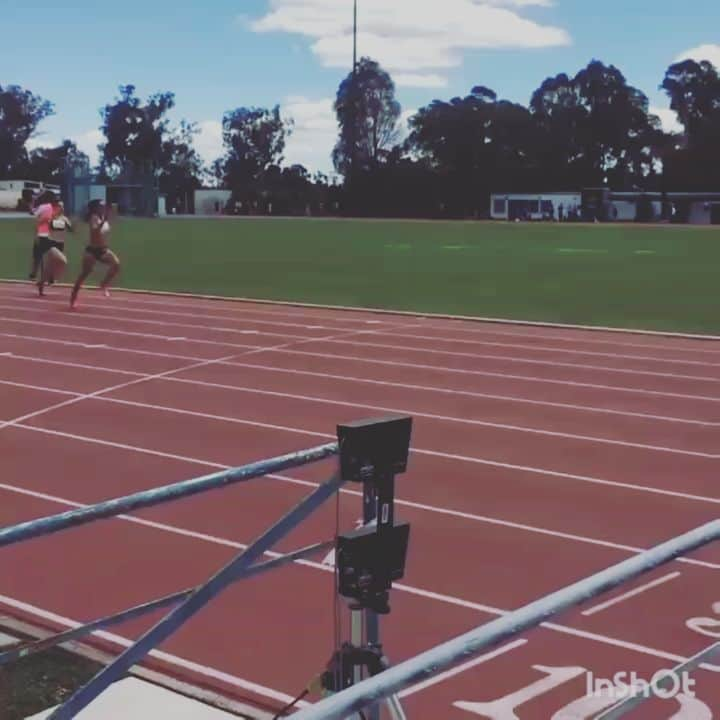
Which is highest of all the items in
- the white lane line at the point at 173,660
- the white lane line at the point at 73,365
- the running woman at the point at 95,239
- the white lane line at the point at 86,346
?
the running woman at the point at 95,239

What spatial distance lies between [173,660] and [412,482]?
3.25m

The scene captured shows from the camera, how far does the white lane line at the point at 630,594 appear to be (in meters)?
5.75

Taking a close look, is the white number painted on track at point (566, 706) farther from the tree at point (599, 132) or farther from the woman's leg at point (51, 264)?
the tree at point (599, 132)

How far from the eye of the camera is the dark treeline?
325ft

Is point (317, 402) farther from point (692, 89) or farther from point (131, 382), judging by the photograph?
point (692, 89)

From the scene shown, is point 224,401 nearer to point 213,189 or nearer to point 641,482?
point 641,482

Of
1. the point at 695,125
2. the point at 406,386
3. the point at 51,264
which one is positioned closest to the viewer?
the point at 406,386

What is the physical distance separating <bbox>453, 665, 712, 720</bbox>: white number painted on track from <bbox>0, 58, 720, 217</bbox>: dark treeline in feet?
300

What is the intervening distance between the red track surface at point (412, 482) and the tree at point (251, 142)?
109 meters

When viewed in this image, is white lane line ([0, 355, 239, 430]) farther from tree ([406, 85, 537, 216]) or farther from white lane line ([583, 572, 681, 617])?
tree ([406, 85, 537, 216])

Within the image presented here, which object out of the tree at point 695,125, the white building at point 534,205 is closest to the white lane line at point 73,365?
the white building at point 534,205

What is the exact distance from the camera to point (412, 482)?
8.26m

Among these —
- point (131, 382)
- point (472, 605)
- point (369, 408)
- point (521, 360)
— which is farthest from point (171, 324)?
point (472, 605)

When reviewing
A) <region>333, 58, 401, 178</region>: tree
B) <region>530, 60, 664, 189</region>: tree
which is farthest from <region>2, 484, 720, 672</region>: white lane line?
<region>333, 58, 401, 178</region>: tree
